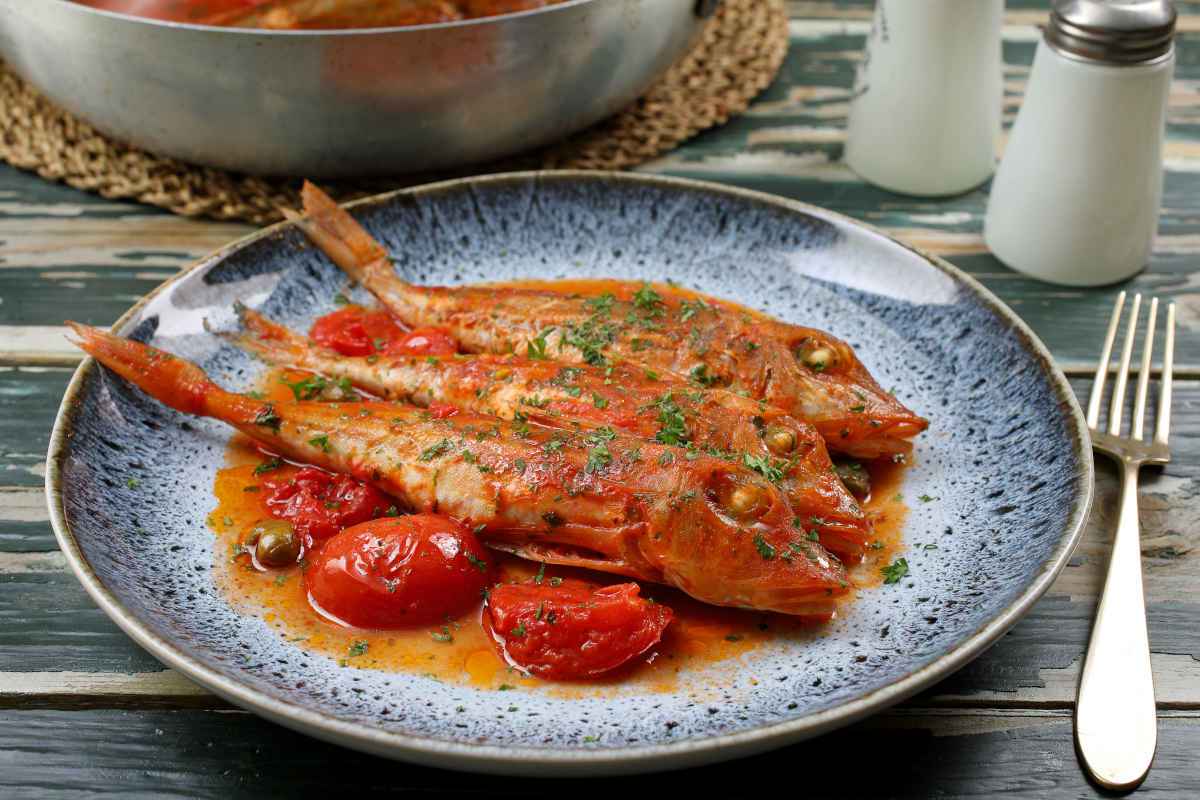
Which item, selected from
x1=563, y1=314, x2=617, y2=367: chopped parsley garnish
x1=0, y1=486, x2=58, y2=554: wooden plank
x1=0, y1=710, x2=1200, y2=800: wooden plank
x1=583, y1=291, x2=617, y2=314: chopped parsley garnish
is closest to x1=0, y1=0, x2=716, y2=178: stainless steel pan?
x1=583, y1=291, x2=617, y2=314: chopped parsley garnish

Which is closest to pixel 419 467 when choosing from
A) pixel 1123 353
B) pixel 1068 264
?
pixel 1123 353

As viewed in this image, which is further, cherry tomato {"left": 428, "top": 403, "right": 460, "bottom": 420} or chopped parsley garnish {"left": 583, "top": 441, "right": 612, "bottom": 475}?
cherry tomato {"left": 428, "top": 403, "right": 460, "bottom": 420}

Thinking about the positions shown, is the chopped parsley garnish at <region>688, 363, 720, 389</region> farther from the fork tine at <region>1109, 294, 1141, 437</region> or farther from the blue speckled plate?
the fork tine at <region>1109, 294, 1141, 437</region>

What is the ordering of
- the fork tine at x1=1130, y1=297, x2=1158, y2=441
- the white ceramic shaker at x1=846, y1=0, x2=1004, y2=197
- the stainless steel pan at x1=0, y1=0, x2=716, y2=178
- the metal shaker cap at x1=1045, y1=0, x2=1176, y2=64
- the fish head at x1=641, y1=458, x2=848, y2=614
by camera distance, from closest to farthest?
the fish head at x1=641, y1=458, x2=848, y2=614, the fork tine at x1=1130, y1=297, x2=1158, y2=441, the metal shaker cap at x1=1045, y1=0, x2=1176, y2=64, the stainless steel pan at x1=0, y1=0, x2=716, y2=178, the white ceramic shaker at x1=846, y1=0, x2=1004, y2=197

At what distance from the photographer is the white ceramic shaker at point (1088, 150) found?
150 inches

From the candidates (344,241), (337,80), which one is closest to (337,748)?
(344,241)

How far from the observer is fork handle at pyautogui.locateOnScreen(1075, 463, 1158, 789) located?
250 centimetres

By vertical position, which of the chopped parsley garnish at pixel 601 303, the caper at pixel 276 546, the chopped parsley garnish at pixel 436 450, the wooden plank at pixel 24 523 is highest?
the chopped parsley garnish at pixel 601 303

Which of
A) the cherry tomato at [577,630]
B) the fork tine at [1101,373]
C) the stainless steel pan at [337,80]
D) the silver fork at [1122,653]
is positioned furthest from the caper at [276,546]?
the fork tine at [1101,373]

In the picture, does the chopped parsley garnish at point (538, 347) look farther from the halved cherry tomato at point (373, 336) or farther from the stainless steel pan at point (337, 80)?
the stainless steel pan at point (337, 80)

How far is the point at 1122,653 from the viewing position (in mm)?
2723

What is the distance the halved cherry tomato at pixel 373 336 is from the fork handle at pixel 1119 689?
1.97 metres

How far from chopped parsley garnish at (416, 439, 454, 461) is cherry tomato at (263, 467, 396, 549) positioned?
0.18 metres

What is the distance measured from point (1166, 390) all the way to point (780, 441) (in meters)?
1.42
